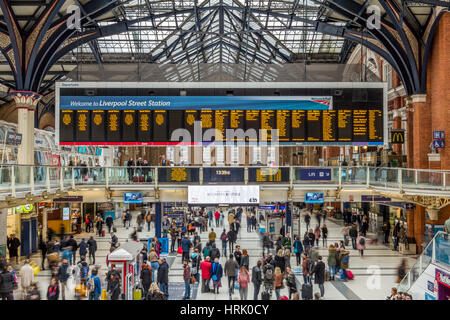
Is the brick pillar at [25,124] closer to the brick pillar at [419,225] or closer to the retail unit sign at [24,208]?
the retail unit sign at [24,208]

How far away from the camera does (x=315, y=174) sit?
1984cm

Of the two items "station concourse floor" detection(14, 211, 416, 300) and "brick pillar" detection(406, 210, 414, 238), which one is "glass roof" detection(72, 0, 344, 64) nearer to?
"brick pillar" detection(406, 210, 414, 238)

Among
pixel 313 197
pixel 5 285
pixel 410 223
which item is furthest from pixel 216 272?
pixel 410 223

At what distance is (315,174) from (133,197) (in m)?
9.37

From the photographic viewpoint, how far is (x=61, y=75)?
38156 mm

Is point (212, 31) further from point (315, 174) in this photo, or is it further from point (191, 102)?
point (315, 174)

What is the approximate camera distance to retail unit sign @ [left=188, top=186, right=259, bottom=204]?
1903cm

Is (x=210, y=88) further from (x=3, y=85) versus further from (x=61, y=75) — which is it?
(x=3, y=85)

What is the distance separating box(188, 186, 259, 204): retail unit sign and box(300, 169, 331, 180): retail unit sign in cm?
261

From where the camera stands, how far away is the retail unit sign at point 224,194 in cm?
1903

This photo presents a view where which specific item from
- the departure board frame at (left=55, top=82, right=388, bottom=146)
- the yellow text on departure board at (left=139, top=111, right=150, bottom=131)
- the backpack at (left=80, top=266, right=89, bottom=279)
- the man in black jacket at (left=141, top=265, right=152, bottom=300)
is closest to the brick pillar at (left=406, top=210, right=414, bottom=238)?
the departure board frame at (left=55, top=82, right=388, bottom=146)
